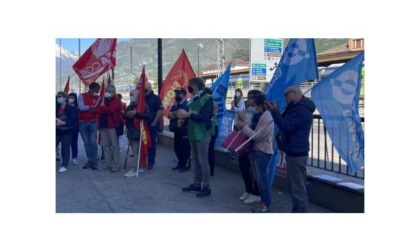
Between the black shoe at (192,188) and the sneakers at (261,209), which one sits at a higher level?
the black shoe at (192,188)

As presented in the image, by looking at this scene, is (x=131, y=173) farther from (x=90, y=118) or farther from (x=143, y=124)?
(x=90, y=118)

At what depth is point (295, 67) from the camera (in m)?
5.59

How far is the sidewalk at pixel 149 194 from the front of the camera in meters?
5.72

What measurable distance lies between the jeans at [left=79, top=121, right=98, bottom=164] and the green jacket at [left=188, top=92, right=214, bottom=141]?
2972mm

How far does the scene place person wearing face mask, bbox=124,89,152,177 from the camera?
7.82 metres

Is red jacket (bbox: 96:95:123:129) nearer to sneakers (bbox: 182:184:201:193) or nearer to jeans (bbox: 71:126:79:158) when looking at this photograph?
jeans (bbox: 71:126:79:158)

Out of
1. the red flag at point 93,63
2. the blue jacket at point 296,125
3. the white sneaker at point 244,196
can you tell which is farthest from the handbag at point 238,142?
the red flag at point 93,63

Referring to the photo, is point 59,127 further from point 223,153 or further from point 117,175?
point 223,153

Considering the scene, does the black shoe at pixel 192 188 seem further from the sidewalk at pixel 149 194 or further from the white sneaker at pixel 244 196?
the white sneaker at pixel 244 196

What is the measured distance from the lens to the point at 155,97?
320 inches

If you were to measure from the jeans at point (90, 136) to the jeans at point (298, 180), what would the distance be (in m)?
4.93

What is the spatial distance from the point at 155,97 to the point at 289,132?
4.05 meters

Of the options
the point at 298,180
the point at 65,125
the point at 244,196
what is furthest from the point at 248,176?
the point at 65,125

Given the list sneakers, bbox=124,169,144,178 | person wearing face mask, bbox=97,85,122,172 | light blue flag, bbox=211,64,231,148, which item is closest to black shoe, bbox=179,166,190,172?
sneakers, bbox=124,169,144,178
